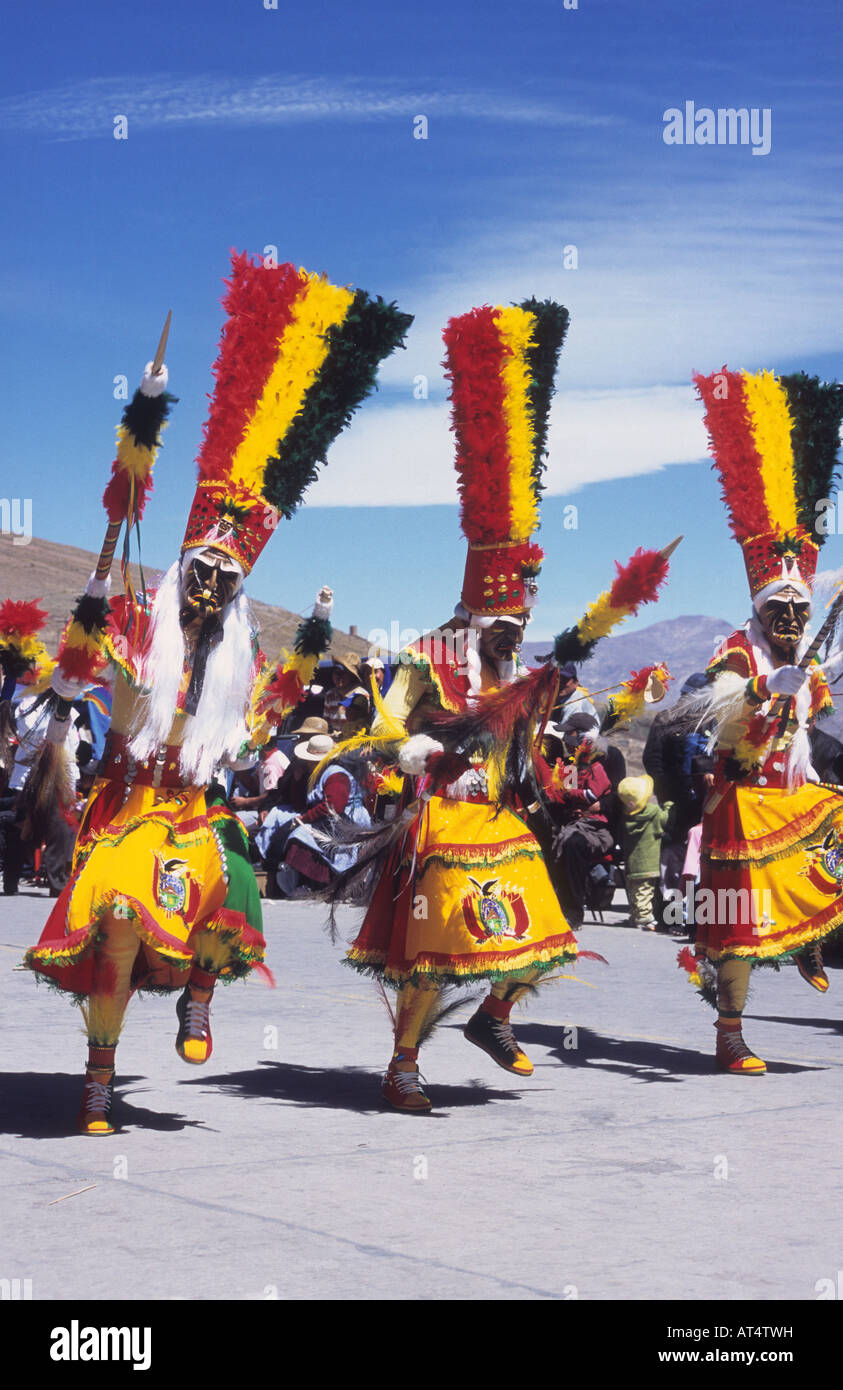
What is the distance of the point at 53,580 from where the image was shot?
42.8 m

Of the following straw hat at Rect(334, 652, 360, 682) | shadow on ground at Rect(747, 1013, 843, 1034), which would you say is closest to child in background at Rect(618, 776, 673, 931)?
straw hat at Rect(334, 652, 360, 682)

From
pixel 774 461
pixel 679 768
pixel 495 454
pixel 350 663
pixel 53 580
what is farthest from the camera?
pixel 53 580

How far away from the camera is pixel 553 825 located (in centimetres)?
1252

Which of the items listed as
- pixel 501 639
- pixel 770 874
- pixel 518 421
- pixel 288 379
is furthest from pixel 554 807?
pixel 288 379

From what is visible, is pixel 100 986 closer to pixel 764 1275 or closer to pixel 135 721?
pixel 135 721

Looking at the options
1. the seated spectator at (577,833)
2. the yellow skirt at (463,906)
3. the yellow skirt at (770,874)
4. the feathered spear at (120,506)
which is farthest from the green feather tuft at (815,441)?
the seated spectator at (577,833)

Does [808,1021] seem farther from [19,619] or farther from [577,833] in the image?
[19,619]

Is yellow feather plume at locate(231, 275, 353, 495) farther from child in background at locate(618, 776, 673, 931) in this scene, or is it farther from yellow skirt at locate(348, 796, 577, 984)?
child in background at locate(618, 776, 673, 931)

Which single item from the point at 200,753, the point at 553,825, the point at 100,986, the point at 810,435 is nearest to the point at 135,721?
the point at 200,753

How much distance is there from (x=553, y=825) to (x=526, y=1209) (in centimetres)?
757

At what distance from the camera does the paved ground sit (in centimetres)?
432

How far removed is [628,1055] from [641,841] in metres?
5.70
